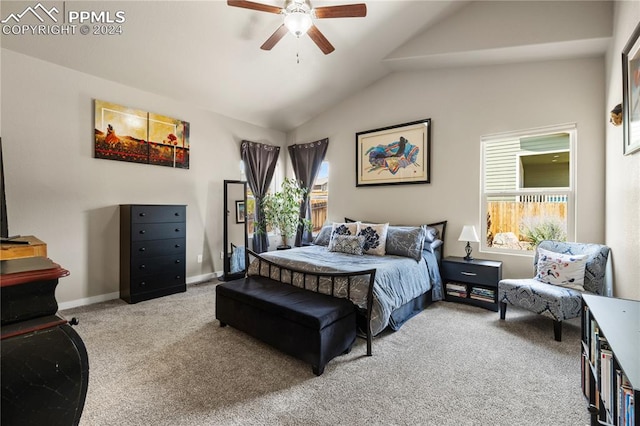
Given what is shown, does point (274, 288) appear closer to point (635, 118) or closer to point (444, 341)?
point (444, 341)

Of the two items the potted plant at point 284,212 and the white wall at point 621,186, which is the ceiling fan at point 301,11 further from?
Answer: the potted plant at point 284,212

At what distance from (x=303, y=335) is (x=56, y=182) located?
3291 millimetres

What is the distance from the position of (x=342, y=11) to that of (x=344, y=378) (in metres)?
2.94

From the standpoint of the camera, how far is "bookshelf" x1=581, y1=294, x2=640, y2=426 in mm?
1023

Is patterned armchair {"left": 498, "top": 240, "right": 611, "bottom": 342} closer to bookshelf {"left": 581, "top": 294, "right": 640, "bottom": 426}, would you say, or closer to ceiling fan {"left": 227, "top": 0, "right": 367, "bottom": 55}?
bookshelf {"left": 581, "top": 294, "right": 640, "bottom": 426}

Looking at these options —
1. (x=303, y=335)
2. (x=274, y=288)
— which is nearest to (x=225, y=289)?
(x=274, y=288)

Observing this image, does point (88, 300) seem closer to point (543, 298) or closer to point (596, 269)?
point (543, 298)

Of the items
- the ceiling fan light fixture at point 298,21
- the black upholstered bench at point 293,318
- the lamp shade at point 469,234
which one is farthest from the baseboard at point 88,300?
the lamp shade at point 469,234

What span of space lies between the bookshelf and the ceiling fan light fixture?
9.14 ft

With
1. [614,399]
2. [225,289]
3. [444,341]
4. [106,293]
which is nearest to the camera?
[614,399]

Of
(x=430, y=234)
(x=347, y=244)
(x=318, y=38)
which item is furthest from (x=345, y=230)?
(x=318, y=38)

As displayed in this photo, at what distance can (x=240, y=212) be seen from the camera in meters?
4.85

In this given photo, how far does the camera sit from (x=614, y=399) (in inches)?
49.6

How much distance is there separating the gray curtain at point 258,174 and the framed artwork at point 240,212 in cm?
30
